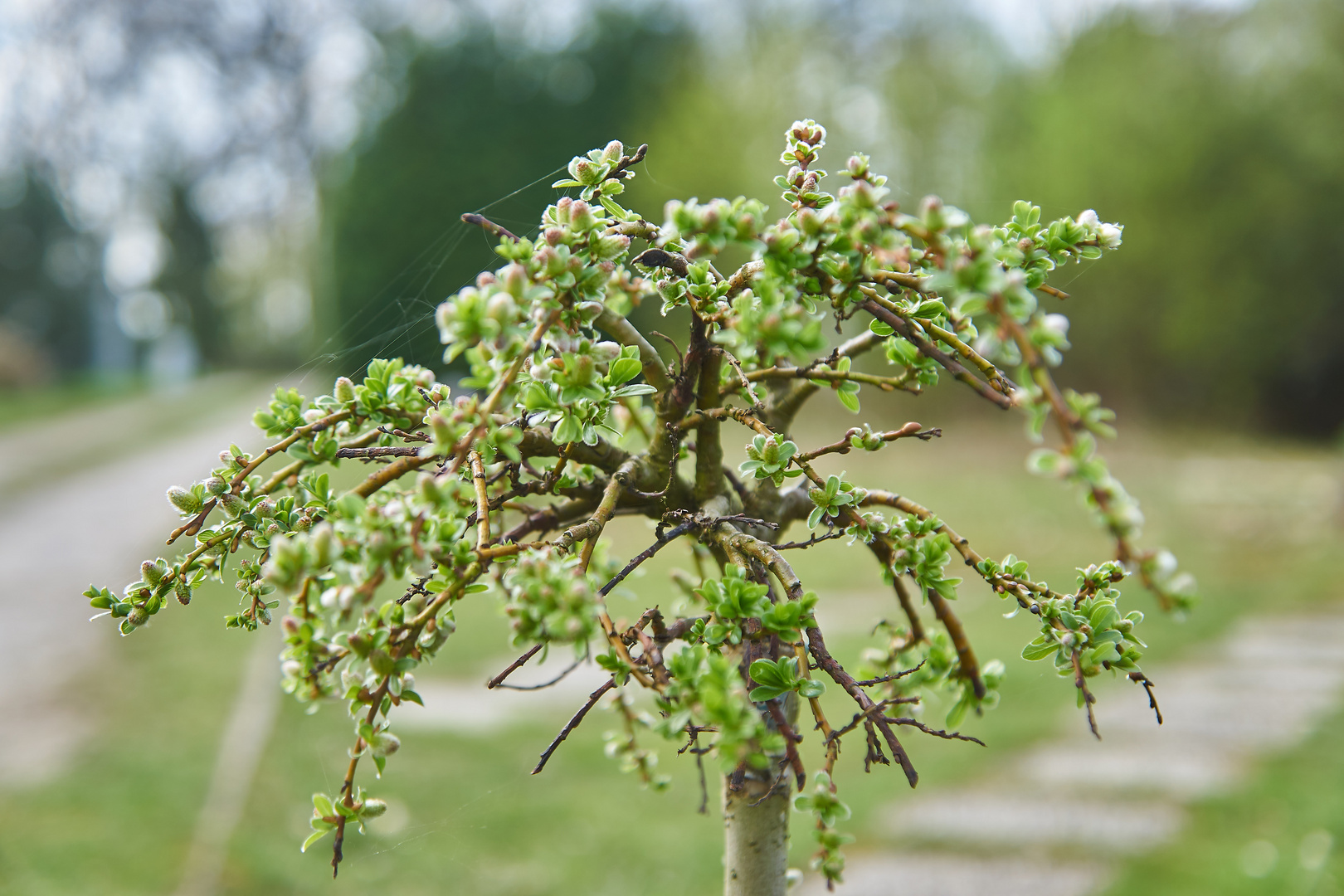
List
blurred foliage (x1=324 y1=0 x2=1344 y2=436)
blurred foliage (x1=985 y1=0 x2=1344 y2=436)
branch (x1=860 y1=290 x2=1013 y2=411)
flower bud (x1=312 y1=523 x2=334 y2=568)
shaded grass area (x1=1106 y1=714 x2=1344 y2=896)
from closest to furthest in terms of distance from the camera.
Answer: flower bud (x1=312 y1=523 x2=334 y2=568) < branch (x1=860 y1=290 x2=1013 y2=411) < shaded grass area (x1=1106 y1=714 x2=1344 y2=896) < blurred foliage (x1=324 y1=0 x2=1344 y2=436) < blurred foliage (x1=985 y1=0 x2=1344 y2=436)

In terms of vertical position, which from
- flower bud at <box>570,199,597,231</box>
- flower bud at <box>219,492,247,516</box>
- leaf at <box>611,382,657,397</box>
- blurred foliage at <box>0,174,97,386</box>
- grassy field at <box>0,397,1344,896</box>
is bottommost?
flower bud at <box>219,492,247,516</box>

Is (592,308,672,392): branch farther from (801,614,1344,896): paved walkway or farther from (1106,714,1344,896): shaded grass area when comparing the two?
(1106,714,1344,896): shaded grass area

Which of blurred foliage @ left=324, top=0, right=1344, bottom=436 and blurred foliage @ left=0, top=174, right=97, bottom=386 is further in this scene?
blurred foliage @ left=0, top=174, right=97, bottom=386

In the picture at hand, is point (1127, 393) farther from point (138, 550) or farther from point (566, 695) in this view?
point (138, 550)

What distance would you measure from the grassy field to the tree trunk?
53 cm

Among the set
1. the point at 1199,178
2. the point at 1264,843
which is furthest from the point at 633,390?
the point at 1199,178

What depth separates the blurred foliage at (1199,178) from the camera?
34.6 ft

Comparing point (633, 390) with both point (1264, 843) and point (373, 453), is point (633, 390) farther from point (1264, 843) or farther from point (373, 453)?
point (1264, 843)

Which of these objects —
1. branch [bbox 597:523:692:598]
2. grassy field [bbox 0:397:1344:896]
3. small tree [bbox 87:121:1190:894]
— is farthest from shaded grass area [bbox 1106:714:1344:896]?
branch [bbox 597:523:692:598]

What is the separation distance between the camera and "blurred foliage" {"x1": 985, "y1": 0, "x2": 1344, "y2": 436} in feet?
34.6

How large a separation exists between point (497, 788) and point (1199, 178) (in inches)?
418

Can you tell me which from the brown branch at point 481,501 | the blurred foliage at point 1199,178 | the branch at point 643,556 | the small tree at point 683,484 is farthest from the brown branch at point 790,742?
the blurred foliage at point 1199,178

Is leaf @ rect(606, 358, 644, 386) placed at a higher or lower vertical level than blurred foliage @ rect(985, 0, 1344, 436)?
lower

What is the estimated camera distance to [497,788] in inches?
151
